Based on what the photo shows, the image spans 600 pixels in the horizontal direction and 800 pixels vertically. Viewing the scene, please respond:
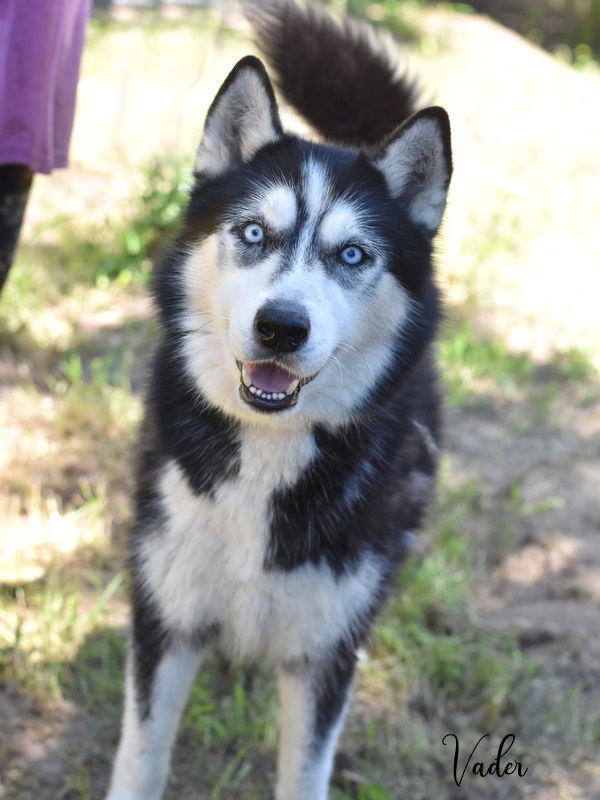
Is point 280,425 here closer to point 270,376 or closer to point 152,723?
point 270,376

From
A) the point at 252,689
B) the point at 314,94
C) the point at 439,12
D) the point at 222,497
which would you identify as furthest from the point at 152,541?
the point at 439,12

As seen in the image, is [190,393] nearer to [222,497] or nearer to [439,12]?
[222,497]

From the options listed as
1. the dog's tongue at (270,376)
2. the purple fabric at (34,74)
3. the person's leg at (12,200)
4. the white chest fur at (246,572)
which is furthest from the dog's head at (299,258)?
the person's leg at (12,200)

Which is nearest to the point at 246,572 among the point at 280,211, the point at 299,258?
the point at 299,258

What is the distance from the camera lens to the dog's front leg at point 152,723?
2352mm

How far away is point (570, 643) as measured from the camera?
123 inches

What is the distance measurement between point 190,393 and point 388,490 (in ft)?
1.94

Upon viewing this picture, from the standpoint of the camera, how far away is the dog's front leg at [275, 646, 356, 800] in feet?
7.74

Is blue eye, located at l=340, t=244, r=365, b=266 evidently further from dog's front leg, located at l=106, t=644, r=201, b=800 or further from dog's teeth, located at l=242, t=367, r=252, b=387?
dog's front leg, located at l=106, t=644, r=201, b=800

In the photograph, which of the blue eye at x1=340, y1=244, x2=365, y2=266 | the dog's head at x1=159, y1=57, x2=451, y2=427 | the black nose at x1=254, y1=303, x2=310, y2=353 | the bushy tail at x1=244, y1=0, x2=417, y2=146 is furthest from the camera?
the bushy tail at x1=244, y1=0, x2=417, y2=146

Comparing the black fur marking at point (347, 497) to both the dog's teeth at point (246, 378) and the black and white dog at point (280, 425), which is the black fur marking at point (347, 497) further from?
the dog's teeth at point (246, 378)

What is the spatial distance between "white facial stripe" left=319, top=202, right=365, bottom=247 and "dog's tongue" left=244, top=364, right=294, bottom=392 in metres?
0.33

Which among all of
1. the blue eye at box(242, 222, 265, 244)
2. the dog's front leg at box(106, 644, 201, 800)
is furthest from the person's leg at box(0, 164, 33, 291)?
the dog's front leg at box(106, 644, 201, 800)

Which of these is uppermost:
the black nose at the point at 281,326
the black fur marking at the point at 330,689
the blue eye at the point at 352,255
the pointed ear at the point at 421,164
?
the pointed ear at the point at 421,164
